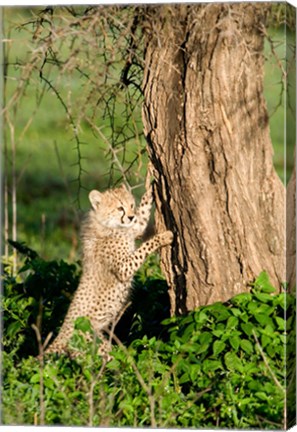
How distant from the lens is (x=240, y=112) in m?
5.74

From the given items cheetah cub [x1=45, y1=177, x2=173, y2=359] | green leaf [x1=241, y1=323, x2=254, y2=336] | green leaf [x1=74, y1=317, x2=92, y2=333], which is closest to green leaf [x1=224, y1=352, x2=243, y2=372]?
green leaf [x1=241, y1=323, x2=254, y2=336]

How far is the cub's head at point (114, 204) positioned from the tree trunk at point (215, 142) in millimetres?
363

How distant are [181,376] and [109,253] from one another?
36.1 inches

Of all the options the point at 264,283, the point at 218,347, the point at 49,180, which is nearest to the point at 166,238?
the point at 264,283

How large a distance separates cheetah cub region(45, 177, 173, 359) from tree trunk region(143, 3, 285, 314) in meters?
0.38

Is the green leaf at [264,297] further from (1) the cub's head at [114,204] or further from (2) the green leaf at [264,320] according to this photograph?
(1) the cub's head at [114,204]

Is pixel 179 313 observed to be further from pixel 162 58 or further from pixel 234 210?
pixel 162 58

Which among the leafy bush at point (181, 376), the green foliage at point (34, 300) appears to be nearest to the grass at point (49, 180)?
the green foliage at point (34, 300)

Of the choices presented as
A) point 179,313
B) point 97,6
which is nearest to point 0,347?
point 179,313

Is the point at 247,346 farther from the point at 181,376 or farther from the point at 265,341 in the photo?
the point at 181,376

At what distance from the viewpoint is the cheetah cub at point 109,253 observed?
248 inches

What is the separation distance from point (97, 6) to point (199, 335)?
152cm

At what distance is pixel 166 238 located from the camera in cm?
613

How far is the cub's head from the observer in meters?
6.33
